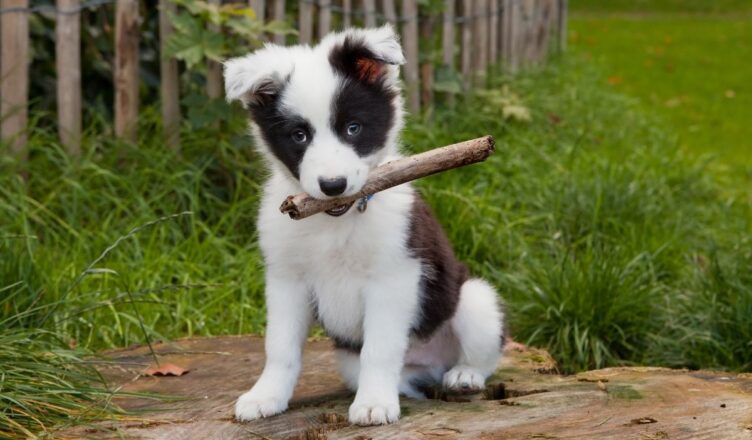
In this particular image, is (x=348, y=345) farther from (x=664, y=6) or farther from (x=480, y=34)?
(x=664, y=6)

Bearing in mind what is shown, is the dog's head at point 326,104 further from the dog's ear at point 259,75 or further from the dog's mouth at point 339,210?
the dog's mouth at point 339,210

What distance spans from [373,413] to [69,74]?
121 inches

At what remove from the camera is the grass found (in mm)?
4473

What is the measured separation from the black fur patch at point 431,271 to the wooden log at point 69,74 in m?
2.58

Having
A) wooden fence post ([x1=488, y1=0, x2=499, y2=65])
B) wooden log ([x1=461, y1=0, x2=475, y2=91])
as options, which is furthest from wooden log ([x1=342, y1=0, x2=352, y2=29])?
wooden fence post ([x1=488, y1=0, x2=499, y2=65])

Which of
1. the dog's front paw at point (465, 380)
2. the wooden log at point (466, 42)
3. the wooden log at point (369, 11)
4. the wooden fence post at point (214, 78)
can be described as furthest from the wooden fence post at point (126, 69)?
the wooden log at point (466, 42)

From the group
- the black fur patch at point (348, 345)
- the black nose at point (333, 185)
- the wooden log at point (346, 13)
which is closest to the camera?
the black nose at point (333, 185)

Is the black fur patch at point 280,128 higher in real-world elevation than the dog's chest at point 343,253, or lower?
higher

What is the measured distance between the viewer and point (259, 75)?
3.09 m

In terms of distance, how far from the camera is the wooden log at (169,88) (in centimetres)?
554

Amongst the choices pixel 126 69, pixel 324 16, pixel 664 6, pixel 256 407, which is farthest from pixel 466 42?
pixel 664 6

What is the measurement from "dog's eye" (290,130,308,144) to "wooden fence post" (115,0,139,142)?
2.66m

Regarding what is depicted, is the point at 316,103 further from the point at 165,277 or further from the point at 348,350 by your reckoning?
the point at 165,277

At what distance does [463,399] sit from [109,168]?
2.75m
